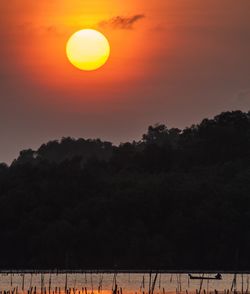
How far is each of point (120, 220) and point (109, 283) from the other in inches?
813

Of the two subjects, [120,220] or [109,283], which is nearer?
[109,283]

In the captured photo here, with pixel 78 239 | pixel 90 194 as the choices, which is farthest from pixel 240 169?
pixel 78 239

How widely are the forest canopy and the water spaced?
6030 millimetres

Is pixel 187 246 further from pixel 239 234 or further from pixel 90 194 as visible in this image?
pixel 90 194

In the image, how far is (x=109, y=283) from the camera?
93938 mm

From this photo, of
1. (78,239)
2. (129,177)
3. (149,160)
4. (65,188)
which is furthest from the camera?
(149,160)

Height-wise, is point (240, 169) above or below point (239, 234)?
above

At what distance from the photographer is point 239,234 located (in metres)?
113

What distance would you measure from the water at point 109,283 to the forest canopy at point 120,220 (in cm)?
603

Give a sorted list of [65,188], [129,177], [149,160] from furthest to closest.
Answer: [149,160], [129,177], [65,188]

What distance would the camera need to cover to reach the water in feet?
277

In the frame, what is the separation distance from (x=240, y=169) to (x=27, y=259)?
33.6m

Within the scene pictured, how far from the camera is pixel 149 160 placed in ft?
464

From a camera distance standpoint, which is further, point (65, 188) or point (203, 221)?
point (65, 188)
